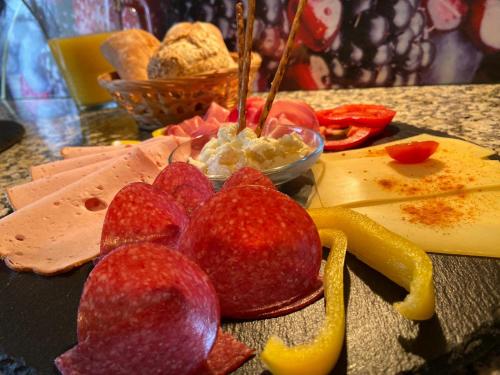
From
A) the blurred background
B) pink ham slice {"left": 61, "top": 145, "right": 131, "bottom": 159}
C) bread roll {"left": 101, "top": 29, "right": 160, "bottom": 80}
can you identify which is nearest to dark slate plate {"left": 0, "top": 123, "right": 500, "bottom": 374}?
pink ham slice {"left": 61, "top": 145, "right": 131, "bottom": 159}

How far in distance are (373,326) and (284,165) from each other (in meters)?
0.50

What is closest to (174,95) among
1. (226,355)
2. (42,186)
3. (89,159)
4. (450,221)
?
(89,159)

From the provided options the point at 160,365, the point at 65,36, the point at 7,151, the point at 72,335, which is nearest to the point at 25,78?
the point at 65,36

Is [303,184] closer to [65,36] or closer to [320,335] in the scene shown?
[320,335]

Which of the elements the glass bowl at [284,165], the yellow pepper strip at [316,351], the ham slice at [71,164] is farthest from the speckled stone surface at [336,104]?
the yellow pepper strip at [316,351]

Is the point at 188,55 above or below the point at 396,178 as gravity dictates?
above

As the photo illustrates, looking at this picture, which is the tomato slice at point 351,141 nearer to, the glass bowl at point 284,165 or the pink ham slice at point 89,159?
the glass bowl at point 284,165

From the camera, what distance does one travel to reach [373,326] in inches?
27.3

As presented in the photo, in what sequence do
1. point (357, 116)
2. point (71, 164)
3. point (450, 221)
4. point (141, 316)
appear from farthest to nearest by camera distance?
1. point (357, 116)
2. point (71, 164)
3. point (450, 221)
4. point (141, 316)

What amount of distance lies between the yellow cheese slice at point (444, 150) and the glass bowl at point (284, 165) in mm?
122

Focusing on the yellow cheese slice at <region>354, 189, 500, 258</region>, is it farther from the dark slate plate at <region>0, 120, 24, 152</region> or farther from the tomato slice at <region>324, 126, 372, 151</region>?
the dark slate plate at <region>0, 120, 24, 152</region>

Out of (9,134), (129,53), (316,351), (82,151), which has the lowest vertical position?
(9,134)

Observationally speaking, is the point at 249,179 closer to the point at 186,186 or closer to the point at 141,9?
the point at 186,186

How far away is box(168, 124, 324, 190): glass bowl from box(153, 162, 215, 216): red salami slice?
0.16 m
